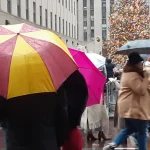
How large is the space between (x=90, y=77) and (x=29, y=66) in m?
2.66

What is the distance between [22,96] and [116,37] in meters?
42.7

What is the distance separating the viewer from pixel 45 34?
4.38 meters

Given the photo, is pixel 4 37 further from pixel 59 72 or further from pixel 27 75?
pixel 59 72

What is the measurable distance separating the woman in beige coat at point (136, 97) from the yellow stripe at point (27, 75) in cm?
311

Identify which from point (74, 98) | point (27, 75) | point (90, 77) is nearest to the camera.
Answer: point (27, 75)

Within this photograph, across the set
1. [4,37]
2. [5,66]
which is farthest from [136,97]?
[5,66]

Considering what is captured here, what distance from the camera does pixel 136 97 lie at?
713cm

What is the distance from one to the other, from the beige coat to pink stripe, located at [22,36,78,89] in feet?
9.06

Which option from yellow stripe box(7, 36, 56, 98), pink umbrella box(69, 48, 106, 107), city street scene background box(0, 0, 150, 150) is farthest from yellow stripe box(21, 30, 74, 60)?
pink umbrella box(69, 48, 106, 107)

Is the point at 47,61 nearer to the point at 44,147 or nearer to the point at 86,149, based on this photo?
the point at 44,147

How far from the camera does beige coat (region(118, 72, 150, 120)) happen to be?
271 inches

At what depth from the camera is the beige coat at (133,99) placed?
6875mm

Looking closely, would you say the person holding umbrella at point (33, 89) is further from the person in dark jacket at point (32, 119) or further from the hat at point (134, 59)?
the hat at point (134, 59)

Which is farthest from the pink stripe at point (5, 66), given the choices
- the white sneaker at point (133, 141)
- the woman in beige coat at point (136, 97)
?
the white sneaker at point (133, 141)
